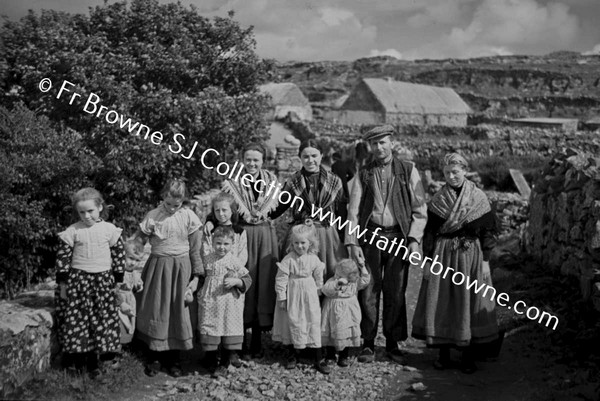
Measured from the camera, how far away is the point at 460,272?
525 cm

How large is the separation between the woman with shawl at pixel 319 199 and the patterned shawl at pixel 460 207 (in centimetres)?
96

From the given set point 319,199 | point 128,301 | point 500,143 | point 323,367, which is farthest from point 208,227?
point 500,143

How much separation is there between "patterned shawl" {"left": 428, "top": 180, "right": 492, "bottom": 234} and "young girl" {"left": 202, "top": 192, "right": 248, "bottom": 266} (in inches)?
71.9

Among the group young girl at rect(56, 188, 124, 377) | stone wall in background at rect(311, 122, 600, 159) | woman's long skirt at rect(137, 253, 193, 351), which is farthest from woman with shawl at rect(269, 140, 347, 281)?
stone wall in background at rect(311, 122, 600, 159)

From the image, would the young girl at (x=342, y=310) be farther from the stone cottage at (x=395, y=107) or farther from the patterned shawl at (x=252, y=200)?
the stone cottage at (x=395, y=107)

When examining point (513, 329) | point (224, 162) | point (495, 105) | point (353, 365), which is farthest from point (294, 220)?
point (495, 105)

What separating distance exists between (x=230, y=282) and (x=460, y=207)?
219cm

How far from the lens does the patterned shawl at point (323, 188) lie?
5.42 m

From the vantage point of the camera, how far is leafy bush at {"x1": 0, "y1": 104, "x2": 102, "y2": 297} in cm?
683

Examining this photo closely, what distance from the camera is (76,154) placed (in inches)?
304

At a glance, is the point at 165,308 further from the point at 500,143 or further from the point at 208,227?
the point at 500,143

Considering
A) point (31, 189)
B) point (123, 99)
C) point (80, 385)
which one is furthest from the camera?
point (123, 99)

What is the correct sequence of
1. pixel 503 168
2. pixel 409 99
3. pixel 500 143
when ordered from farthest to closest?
pixel 409 99, pixel 500 143, pixel 503 168

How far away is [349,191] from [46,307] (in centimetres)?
294
